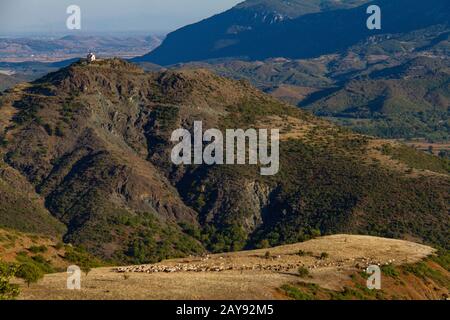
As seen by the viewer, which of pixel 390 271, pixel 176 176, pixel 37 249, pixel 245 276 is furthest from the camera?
pixel 176 176

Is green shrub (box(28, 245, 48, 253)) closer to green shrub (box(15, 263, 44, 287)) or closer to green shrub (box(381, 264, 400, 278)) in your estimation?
green shrub (box(15, 263, 44, 287))

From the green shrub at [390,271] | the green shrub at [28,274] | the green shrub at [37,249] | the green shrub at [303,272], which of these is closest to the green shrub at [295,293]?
the green shrub at [303,272]

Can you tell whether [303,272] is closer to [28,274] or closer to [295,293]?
[295,293]

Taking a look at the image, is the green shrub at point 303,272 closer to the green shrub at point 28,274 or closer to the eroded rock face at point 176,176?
the green shrub at point 28,274

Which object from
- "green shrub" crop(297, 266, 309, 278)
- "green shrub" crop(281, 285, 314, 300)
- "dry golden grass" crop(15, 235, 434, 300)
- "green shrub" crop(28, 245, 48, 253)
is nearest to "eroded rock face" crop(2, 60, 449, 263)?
"dry golden grass" crop(15, 235, 434, 300)

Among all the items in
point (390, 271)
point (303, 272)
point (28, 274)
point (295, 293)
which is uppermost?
point (28, 274)

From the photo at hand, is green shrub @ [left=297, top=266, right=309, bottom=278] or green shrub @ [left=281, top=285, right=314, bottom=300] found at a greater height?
green shrub @ [left=281, top=285, right=314, bottom=300]

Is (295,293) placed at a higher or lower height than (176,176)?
higher

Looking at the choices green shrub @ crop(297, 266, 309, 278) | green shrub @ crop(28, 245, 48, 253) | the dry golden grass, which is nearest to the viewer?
the dry golden grass

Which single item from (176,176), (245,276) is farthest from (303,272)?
(176,176)

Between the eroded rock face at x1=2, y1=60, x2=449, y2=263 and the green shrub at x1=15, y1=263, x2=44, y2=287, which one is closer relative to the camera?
the green shrub at x1=15, y1=263, x2=44, y2=287

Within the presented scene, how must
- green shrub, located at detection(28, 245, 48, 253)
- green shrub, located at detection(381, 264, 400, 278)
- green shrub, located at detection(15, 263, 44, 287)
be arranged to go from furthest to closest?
1. green shrub, located at detection(28, 245, 48, 253)
2. green shrub, located at detection(381, 264, 400, 278)
3. green shrub, located at detection(15, 263, 44, 287)
